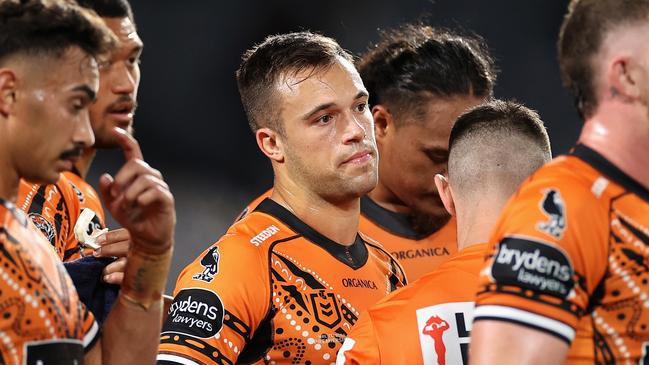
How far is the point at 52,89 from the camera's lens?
2061 mm

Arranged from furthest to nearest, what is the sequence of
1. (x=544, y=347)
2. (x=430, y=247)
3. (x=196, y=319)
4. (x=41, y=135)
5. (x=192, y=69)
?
(x=192, y=69) → (x=430, y=247) → (x=196, y=319) → (x=41, y=135) → (x=544, y=347)

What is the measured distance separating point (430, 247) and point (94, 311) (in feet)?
6.13

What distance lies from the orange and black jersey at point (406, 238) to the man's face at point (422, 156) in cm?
5

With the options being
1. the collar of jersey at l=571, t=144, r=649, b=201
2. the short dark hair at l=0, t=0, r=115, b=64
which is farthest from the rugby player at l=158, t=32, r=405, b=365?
the collar of jersey at l=571, t=144, r=649, b=201

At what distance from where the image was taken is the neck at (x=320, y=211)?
335 cm

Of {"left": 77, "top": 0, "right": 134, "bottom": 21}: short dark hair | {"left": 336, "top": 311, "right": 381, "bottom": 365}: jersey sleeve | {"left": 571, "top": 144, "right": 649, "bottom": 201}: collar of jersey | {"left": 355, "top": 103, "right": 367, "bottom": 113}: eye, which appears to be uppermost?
{"left": 77, "top": 0, "right": 134, "bottom": 21}: short dark hair

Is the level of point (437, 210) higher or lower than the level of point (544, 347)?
higher

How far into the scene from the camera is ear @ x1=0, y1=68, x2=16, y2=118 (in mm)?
2006

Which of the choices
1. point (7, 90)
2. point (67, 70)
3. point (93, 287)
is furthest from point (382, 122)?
point (7, 90)

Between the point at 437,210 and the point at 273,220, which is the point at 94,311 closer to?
the point at 273,220

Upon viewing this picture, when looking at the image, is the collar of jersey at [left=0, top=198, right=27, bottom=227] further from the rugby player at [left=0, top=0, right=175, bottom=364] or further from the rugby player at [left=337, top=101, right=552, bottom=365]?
the rugby player at [left=337, top=101, right=552, bottom=365]

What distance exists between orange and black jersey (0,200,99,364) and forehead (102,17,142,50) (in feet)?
6.03

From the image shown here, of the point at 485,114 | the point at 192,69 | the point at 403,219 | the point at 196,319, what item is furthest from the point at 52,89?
the point at 192,69

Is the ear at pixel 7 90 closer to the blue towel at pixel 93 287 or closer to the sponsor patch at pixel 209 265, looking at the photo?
the blue towel at pixel 93 287
